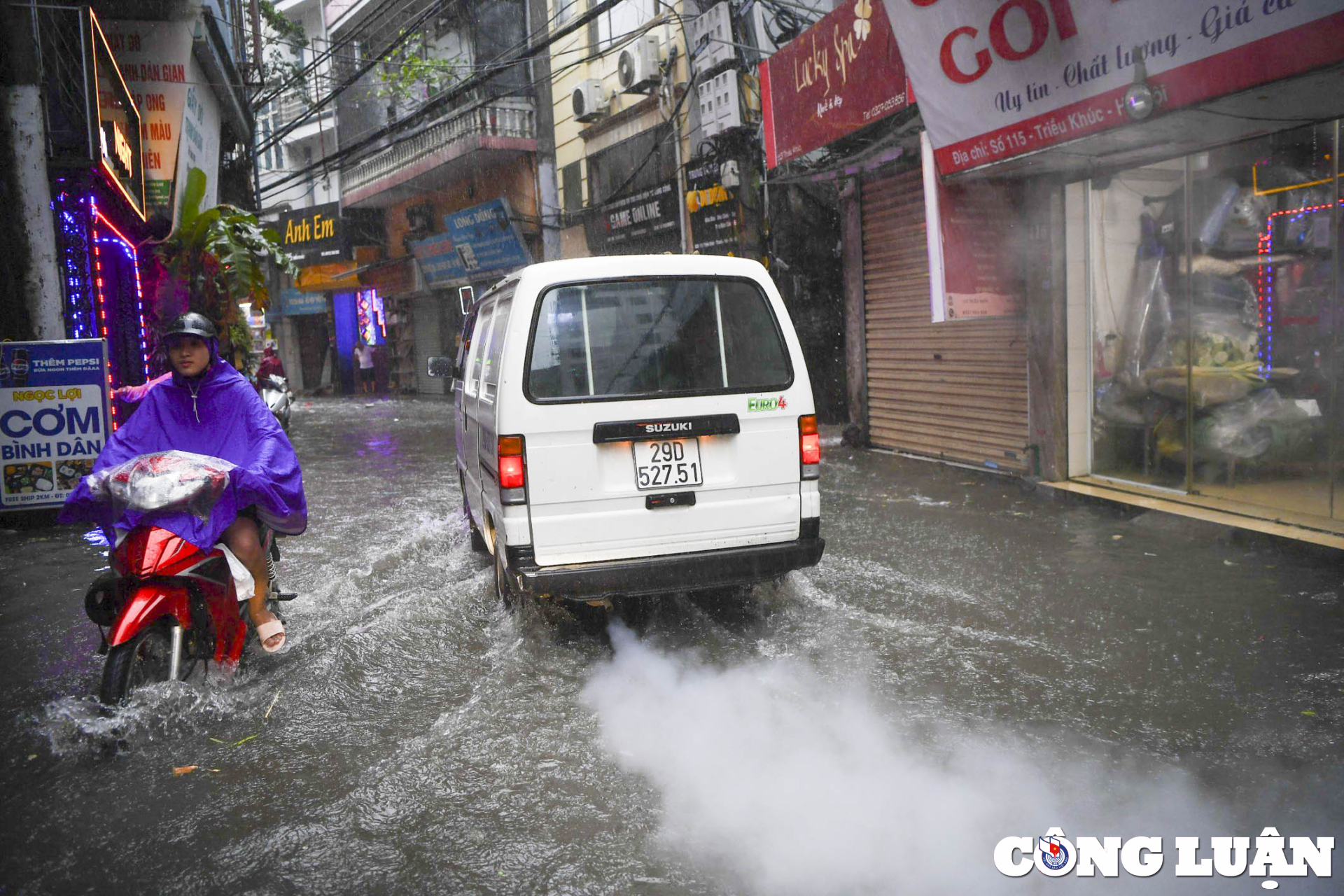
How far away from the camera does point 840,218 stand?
12.6 m

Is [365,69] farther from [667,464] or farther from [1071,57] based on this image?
[667,464]

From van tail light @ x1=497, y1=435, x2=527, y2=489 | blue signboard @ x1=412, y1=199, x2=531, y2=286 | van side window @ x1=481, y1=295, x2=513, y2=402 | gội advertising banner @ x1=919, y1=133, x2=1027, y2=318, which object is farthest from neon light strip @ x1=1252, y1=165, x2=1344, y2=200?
blue signboard @ x1=412, y1=199, x2=531, y2=286

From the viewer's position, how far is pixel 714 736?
3697mm

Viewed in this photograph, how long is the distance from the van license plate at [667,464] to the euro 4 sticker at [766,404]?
320 mm

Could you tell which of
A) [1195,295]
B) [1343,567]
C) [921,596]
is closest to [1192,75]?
[1195,295]

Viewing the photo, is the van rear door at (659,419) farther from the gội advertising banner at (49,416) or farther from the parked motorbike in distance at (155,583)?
the gội advertising banner at (49,416)

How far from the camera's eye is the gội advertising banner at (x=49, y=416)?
8039mm

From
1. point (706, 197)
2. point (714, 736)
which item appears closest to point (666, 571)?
point (714, 736)

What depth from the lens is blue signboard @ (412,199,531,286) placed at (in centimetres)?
2123

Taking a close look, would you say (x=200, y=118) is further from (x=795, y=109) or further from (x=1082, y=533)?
(x=1082, y=533)

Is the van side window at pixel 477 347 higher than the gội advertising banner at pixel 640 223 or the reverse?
→ the reverse

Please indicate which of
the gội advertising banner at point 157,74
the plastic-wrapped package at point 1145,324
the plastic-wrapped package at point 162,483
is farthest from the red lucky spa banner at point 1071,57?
the gội advertising banner at point 157,74

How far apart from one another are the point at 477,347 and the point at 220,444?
2197 mm

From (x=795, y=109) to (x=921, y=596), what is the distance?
289 inches
